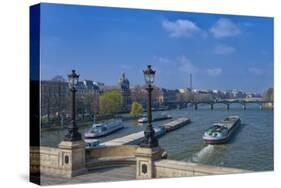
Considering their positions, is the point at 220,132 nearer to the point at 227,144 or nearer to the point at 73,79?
the point at 227,144

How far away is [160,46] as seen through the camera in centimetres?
1083

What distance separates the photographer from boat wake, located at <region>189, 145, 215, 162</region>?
1105 cm

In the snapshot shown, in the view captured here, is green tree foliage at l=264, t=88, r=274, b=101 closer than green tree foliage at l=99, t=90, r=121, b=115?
No

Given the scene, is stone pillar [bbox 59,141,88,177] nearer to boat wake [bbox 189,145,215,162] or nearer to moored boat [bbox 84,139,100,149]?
moored boat [bbox 84,139,100,149]

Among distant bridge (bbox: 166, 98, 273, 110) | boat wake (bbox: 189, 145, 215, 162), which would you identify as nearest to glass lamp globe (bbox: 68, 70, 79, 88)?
distant bridge (bbox: 166, 98, 273, 110)

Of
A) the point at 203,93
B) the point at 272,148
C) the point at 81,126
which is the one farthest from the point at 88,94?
the point at 272,148

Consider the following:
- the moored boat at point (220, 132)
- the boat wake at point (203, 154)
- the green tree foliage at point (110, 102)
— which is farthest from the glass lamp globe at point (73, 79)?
the moored boat at point (220, 132)

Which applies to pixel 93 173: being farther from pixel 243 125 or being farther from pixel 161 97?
pixel 243 125

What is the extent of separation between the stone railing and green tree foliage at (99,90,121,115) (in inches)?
46.3

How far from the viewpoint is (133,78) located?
34.3 ft

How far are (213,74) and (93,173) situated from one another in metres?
2.97

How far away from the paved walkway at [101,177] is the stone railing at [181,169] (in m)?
0.45

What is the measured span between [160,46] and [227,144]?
89.9 inches

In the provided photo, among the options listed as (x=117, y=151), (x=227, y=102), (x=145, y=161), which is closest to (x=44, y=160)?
(x=117, y=151)
